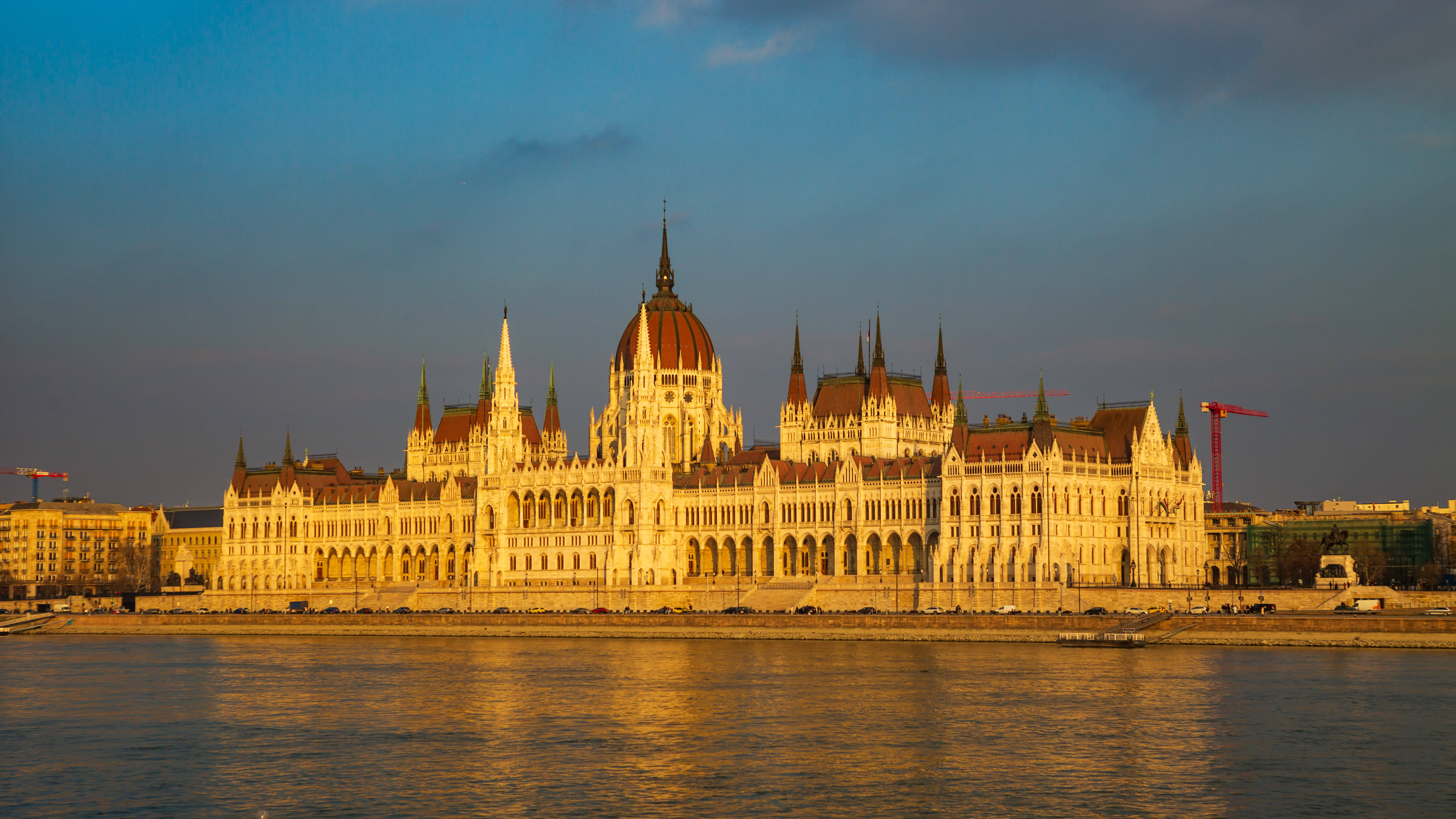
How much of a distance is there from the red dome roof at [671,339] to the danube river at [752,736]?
7461 cm

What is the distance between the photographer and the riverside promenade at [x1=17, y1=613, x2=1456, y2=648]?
103 metres

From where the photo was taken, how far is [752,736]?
6588cm

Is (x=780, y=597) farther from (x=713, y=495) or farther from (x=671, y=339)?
(x=671, y=339)

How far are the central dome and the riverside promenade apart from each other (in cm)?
4196

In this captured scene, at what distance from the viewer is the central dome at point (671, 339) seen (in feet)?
574

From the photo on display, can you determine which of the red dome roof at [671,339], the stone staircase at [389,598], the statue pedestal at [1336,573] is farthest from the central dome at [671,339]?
the statue pedestal at [1336,573]

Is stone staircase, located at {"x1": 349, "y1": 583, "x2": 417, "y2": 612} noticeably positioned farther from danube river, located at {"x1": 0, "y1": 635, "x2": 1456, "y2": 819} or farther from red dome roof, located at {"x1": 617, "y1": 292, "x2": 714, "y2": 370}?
danube river, located at {"x1": 0, "y1": 635, "x2": 1456, "y2": 819}

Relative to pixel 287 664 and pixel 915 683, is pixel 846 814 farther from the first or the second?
pixel 287 664

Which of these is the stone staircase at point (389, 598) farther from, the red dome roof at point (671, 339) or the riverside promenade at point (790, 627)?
the red dome roof at point (671, 339)

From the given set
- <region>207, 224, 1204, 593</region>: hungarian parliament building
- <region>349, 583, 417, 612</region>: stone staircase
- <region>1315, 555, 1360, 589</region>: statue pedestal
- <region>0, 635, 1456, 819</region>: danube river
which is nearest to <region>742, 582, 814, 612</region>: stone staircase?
<region>207, 224, 1204, 593</region>: hungarian parliament building

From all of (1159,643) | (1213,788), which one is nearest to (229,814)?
(1213,788)

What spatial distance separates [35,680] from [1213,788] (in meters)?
63.4

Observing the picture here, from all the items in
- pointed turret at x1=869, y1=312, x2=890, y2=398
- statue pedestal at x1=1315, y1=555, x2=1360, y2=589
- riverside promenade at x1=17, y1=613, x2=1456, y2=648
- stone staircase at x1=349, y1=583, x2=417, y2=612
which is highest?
pointed turret at x1=869, y1=312, x2=890, y2=398

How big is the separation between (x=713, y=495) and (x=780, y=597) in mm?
17818
